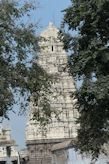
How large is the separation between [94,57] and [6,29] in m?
4.45

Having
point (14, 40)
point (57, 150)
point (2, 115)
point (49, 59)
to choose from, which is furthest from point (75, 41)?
point (49, 59)

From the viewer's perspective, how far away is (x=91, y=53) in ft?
55.5

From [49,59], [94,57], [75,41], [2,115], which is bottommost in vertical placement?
[2,115]

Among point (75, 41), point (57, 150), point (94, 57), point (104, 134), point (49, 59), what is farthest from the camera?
point (49, 59)

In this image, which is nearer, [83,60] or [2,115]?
[2,115]

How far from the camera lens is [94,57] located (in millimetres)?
16422

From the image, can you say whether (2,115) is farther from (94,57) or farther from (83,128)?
(83,128)

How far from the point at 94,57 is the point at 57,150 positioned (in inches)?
1367

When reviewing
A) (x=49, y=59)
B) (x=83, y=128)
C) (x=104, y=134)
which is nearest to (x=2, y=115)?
(x=104, y=134)

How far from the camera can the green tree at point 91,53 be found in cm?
1650

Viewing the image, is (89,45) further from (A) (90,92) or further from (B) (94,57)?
(A) (90,92)

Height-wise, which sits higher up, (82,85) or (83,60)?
(83,60)

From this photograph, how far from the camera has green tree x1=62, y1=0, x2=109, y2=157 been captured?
16500mm

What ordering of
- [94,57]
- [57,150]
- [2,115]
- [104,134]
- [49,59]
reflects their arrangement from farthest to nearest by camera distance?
1. [49,59]
2. [57,150]
3. [104,134]
4. [94,57]
5. [2,115]
